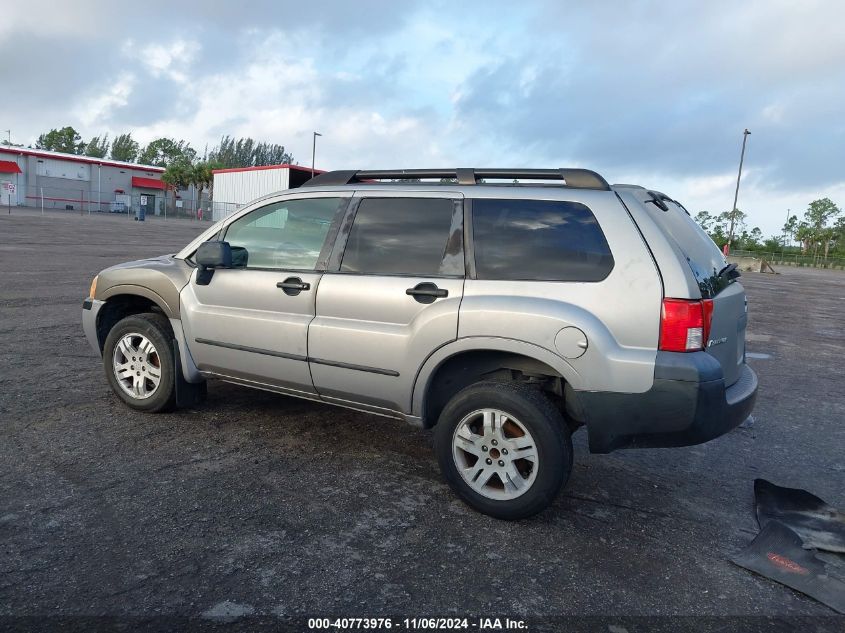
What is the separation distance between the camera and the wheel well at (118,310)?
5211mm

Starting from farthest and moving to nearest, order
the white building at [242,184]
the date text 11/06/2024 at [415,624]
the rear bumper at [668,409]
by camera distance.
Result: 1. the white building at [242,184]
2. the rear bumper at [668,409]
3. the date text 11/06/2024 at [415,624]

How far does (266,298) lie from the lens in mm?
4434

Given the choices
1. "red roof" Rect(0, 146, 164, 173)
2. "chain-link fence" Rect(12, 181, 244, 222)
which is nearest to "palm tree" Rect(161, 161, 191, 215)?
"red roof" Rect(0, 146, 164, 173)

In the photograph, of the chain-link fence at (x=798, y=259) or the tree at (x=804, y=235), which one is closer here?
the chain-link fence at (x=798, y=259)

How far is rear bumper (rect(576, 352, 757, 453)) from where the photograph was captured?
10.8 feet

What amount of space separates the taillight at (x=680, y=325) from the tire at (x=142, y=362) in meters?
3.39

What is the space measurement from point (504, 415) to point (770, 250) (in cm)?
7489

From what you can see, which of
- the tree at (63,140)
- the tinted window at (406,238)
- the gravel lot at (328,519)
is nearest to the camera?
the gravel lot at (328,519)

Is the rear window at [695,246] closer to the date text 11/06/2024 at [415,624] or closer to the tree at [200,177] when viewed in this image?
the date text 11/06/2024 at [415,624]

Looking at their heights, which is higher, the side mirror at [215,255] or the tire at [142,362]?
the side mirror at [215,255]

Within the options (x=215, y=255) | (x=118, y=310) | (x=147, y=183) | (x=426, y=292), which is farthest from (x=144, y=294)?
Result: (x=147, y=183)

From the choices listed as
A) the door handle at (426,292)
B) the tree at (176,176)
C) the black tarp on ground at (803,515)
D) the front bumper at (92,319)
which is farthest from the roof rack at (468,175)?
the tree at (176,176)

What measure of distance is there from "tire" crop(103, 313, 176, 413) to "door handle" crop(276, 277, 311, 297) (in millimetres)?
1140

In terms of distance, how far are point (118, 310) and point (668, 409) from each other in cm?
426
